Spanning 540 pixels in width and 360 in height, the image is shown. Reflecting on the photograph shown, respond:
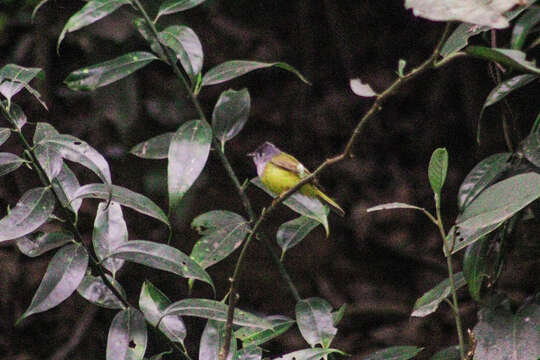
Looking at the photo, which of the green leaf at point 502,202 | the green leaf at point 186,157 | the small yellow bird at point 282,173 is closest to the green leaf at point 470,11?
the green leaf at point 502,202

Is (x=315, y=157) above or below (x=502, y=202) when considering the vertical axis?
below

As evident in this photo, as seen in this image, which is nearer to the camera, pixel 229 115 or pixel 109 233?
pixel 109 233

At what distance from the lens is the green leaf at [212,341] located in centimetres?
106

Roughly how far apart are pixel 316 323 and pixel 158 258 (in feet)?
1.03

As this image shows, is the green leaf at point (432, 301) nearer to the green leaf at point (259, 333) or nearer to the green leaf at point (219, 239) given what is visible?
the green leaf at point (259, 333)

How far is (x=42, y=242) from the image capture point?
3.41ft

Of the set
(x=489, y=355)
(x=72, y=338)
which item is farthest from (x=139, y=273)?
(x=489, y=355)

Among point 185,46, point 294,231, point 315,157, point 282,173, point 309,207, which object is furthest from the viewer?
point 315,157

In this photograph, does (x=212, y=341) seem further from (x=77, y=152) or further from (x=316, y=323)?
(x=77, y=152)

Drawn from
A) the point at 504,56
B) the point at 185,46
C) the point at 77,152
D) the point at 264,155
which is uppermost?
the point at 504,56

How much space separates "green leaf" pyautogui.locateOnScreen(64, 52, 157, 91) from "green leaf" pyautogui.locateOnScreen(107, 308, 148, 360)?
37 cm

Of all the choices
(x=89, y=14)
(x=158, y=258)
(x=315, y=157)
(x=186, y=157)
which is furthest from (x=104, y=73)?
(x=315, y=157)

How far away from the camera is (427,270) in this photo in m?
2.56

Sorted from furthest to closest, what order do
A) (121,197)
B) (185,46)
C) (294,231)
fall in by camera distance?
(294,231), (185,46), (121,197)
